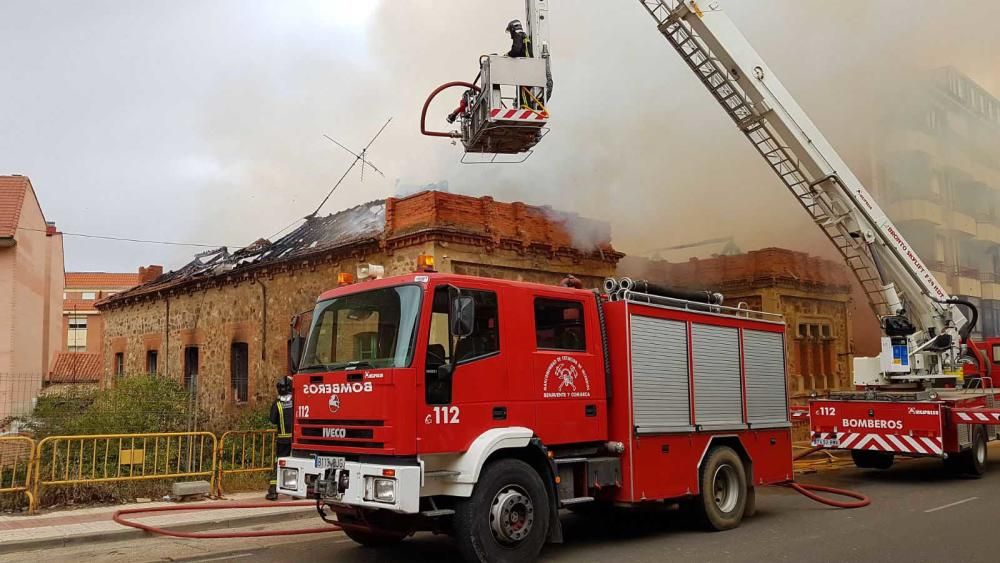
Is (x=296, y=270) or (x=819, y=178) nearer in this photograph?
(x=819, y=178)

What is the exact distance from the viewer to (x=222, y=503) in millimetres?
10539

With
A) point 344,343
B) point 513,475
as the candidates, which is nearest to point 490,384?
point 513,475

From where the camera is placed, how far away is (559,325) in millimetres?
7797

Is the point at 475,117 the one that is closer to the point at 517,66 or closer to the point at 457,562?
the point at 517,66

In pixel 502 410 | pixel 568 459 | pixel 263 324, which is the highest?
pixel 263 324

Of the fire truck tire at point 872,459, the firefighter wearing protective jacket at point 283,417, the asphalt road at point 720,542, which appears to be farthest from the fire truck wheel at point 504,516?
the fire truck tire at point 872,459

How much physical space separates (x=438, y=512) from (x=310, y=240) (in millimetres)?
14620

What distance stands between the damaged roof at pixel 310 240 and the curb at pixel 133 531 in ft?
21.3

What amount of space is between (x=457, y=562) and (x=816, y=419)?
8.80 m

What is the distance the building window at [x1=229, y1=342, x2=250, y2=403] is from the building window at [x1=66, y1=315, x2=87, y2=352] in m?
57.6

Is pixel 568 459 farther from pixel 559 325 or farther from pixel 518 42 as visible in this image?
pixel 518 42

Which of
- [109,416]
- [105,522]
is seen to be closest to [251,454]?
[105,522]

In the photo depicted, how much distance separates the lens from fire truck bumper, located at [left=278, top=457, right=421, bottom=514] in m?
6.18

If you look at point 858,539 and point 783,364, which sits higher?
point 783,364
